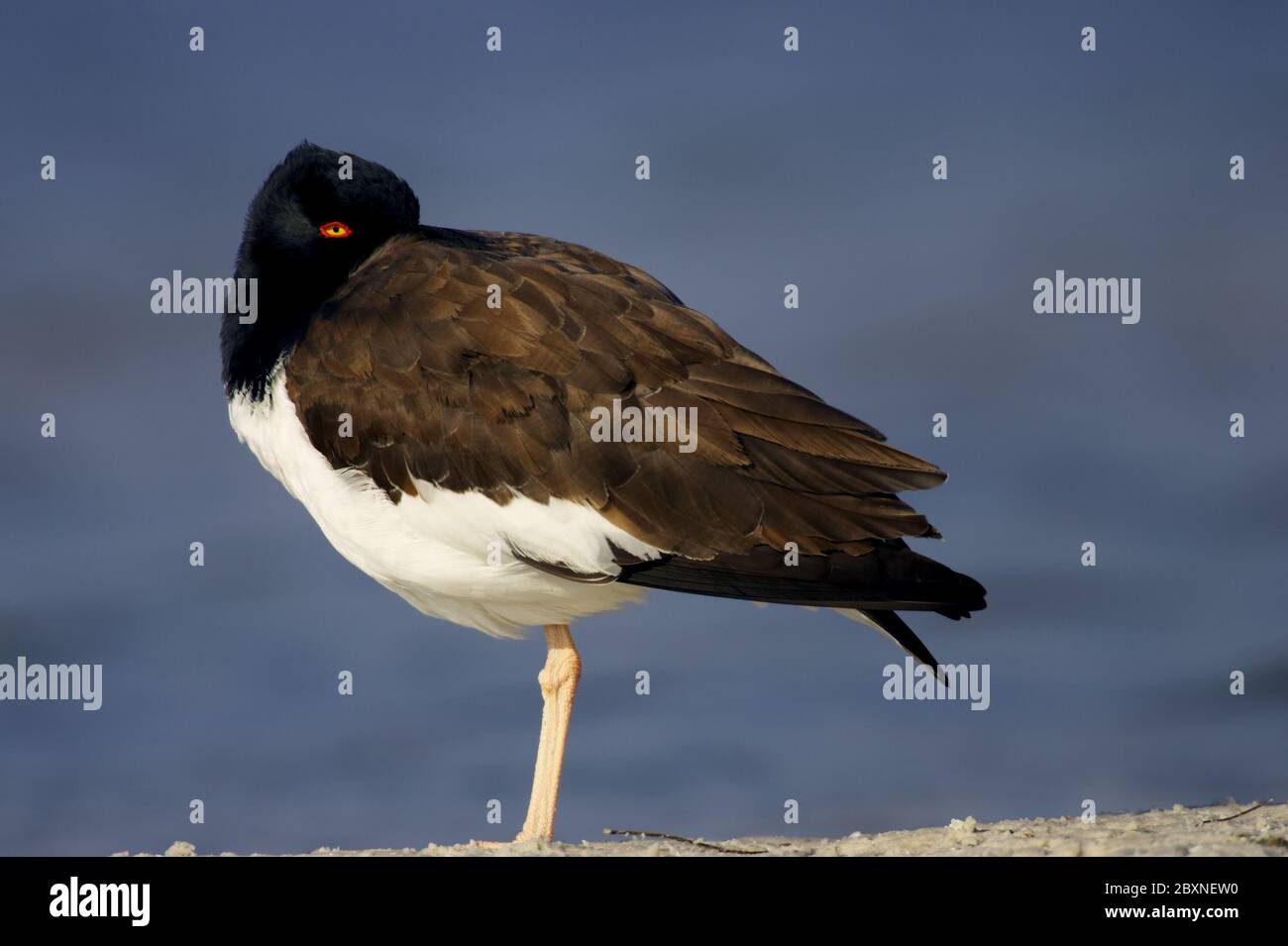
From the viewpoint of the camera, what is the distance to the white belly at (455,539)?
23.3ft

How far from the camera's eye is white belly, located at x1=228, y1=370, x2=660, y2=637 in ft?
23.3

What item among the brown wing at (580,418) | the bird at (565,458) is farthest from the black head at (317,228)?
the brown wing at (580,418)

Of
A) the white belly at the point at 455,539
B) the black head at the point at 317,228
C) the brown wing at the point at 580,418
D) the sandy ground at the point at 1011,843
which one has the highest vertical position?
the black head at the point at 317,228

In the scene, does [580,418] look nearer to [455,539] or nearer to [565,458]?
[565,458]

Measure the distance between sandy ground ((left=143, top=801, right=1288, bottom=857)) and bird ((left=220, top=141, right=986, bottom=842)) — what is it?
0.98 meters

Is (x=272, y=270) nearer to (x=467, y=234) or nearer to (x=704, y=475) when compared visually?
(x=467, y=234)

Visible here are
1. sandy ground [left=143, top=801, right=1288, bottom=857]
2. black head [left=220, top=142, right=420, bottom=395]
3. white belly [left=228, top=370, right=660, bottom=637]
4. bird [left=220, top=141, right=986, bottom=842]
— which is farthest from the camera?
black head [left=220, top=142, right=420, bottom=395]

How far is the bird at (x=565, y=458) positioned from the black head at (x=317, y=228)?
515 millimetres

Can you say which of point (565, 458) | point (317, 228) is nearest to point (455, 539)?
point (565, 458)

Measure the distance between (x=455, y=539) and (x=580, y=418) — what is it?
946mm

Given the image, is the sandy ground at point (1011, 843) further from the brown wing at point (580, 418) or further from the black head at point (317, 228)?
the black head at point (317, 228)

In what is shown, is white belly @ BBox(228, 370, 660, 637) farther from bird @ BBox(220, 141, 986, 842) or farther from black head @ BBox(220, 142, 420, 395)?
black head @ BBox(220, 142, 420, 395)

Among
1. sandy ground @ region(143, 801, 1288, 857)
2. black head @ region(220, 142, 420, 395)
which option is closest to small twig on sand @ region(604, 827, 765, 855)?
sandy ground @ region(143, 801, 1288, 857)
